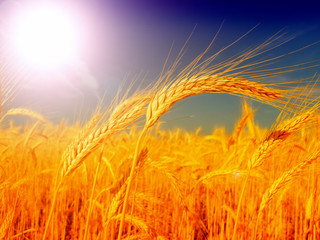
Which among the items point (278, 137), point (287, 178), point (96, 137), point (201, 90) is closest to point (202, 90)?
point (201, 90)

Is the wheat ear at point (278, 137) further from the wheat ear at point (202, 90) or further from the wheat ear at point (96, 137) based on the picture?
the wheat ear at point (96, 137)

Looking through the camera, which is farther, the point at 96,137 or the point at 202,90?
the point at 96,137

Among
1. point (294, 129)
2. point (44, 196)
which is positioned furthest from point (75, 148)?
point (44, 196)

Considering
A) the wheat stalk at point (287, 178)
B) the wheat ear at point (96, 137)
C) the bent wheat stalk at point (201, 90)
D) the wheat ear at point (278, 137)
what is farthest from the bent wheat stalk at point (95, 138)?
the wheat stalk at point (287, 178)

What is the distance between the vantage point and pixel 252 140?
8.61 feet

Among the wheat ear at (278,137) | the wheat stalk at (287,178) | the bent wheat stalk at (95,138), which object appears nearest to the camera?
the bent wheat stalk at (95,138)

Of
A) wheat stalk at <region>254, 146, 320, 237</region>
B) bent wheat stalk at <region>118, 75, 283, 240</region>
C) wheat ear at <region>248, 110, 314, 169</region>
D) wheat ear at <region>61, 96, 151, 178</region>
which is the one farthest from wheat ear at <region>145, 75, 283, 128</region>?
wheat stalk at <region>254, 146, 320, 237</region>

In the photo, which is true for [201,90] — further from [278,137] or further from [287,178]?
[287,178]

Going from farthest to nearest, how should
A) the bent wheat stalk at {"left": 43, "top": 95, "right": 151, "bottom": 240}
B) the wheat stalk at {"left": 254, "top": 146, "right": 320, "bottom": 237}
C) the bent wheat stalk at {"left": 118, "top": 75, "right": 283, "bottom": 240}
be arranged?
the wheat stalk at {"left": 254, "top": 146, "right": 320, "bottom": 237}, the bent wheat stalk at {"left": 43, "top": 95, "right": 151, "bottom": 240}, the bent wheat stalk at {"left": 118, "top": 75, "right": 283, "bottom": 240}

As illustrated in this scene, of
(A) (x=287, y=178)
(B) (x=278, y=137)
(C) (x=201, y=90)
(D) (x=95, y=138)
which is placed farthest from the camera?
(A) (x=287, y=178)

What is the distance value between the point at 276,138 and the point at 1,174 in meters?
1.97

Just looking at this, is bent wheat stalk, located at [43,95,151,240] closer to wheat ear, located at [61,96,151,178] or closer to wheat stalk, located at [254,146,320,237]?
wheat ear, located at [61,96,151,178]

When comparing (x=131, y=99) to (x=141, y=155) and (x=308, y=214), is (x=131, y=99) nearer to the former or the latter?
(x=141, y=155)

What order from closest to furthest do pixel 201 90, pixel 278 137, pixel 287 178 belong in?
pixel 201 90
pixel 278 137
pixel 287 178
